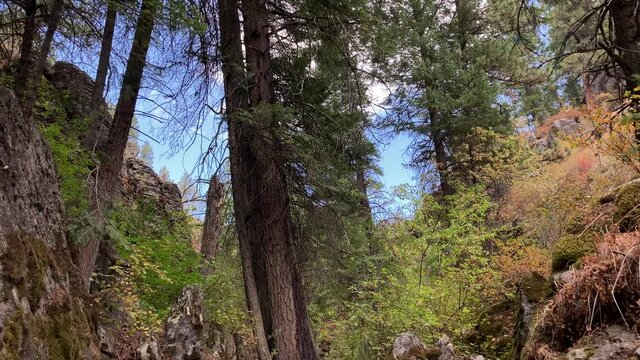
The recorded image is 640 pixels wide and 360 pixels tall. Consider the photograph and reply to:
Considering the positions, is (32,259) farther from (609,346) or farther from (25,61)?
(609,346)

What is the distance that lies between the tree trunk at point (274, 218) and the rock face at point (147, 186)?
168 inches

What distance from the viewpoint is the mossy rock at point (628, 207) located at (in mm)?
3180

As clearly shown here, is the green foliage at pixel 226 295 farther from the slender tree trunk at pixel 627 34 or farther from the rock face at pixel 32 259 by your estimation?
the slender tree trunk at pixel 627 34

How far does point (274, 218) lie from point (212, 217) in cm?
252

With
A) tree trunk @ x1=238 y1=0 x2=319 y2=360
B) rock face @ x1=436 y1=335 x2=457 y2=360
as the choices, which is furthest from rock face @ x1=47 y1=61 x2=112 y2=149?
rock face @ x1=436 y1=335 x2=457 y2=360

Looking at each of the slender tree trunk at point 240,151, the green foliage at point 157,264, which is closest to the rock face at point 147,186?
the green foliage at point 157,264

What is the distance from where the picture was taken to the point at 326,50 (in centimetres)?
730

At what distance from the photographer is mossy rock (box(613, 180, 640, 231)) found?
10.4 ft

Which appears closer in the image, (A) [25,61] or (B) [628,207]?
(B) [628,207]

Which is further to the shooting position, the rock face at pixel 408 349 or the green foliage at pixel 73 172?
the rock face at pixel 408 349

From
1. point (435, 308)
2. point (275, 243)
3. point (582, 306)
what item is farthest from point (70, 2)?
point (435, 308)

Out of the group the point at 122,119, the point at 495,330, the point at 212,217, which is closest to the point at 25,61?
the point at 122,119

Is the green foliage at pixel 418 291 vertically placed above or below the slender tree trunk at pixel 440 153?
below

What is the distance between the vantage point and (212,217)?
8656 mm
